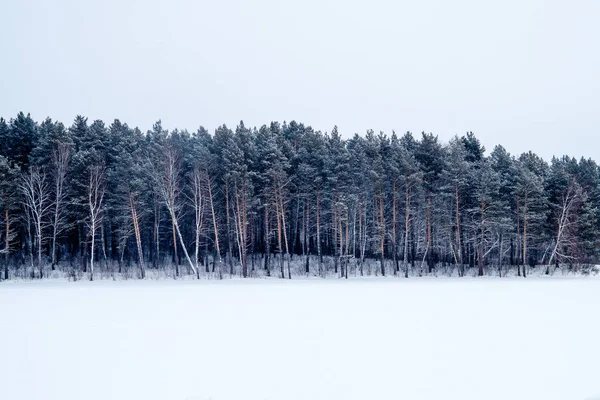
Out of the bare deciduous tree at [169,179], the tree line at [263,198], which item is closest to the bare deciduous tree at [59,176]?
the tree line at [263,198]

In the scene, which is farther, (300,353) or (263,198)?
(263,198)

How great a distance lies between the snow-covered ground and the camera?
6.59 metres

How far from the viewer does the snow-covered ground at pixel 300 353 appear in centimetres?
659

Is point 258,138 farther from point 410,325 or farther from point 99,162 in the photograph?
point 410,325

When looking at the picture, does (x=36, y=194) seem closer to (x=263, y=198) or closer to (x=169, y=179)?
(x=169, y=179)

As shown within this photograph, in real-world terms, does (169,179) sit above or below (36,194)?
above

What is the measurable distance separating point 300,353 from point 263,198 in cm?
3108

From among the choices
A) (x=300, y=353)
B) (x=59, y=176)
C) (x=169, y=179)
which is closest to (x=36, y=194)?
(x=59, y=176)

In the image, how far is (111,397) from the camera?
6.28 m

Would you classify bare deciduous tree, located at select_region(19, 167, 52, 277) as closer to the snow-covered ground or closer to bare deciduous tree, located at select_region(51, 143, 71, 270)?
bare deciduous tree, located at select_region(51, 143, 71, 270)

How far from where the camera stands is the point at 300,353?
27.7 feet

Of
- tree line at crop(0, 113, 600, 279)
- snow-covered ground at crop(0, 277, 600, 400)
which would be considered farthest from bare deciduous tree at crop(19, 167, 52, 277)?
snow-covered ground at crop(0, 277, 600, 400)

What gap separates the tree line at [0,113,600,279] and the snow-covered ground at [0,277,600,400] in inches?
782

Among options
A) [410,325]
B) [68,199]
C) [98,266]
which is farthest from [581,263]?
[68,199]
